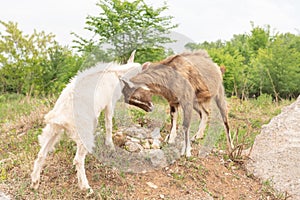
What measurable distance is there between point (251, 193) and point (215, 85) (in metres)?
1.80

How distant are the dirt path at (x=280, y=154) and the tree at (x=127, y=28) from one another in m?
2.54

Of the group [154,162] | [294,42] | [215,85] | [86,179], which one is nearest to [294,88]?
[294,42]

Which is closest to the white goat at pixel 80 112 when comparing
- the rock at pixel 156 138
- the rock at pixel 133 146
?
the rock at pixel 133 146

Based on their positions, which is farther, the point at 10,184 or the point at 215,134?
the point at 215,134

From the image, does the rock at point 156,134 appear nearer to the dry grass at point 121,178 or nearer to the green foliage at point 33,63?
the dry grass at point 121,178

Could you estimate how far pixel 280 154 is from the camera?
22.2 ft

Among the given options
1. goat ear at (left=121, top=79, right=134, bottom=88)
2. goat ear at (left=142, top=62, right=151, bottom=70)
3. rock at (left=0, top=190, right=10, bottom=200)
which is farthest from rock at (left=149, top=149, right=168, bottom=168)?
rock at (left=0, top=190, right=10, bottom=200)

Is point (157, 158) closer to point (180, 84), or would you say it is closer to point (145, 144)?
point (145, 144)

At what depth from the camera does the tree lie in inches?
223

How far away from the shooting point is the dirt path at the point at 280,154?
628cm

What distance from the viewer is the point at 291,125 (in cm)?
736

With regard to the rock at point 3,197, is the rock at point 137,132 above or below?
above

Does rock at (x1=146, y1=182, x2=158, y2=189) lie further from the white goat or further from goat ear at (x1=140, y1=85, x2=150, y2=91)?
goat ear at (x1=140, y1=85, x2=150, y2=91)

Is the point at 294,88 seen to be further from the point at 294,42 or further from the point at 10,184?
the point at 10,184
